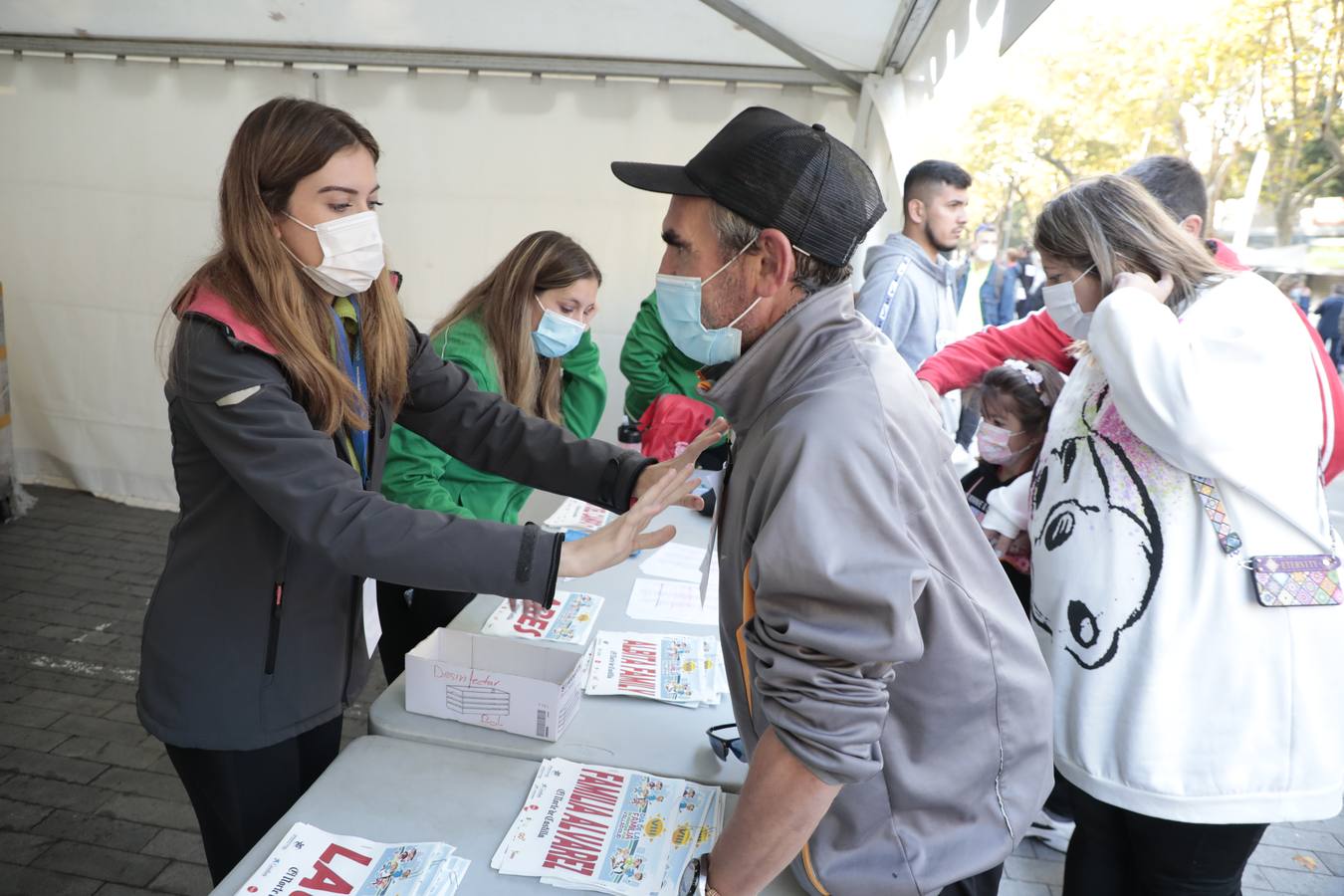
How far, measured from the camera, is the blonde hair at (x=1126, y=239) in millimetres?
1712

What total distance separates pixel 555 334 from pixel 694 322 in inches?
59.7

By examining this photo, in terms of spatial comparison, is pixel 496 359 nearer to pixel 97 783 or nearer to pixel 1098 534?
pixel 1098 534

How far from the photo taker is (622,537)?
4.69 ft

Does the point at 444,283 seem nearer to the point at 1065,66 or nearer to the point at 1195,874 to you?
the point at 1195,874

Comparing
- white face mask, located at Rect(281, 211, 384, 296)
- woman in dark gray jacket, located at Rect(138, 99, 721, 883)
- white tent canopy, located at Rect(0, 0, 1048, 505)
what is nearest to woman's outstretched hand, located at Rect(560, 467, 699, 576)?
woman in dark gray jacket, located at Rect(138, 99, 721, 883)

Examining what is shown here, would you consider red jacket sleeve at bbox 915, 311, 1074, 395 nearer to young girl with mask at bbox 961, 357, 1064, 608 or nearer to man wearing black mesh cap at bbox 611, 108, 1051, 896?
young girl with mask at bbox 961, 357, 1064, 608

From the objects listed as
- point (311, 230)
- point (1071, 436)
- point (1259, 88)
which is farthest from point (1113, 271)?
point (1259, 88)

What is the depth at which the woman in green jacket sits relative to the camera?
7.85 feet

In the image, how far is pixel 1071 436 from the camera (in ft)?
5.86

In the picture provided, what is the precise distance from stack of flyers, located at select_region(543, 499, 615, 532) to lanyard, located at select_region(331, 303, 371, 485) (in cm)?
114

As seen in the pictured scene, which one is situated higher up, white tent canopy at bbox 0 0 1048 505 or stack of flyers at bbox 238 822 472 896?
white tent canopy at bbox 0 0 1048 505

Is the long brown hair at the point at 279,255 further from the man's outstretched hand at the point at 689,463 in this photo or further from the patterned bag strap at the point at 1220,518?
the patterned bag strap at the point at 1220,518

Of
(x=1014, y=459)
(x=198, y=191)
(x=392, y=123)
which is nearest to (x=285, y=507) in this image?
(x=1014, y=459)

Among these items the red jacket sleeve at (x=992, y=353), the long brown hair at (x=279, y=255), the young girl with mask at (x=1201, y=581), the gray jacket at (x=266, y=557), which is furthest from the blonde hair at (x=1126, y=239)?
the long brown hair at (x=279, y=255)
